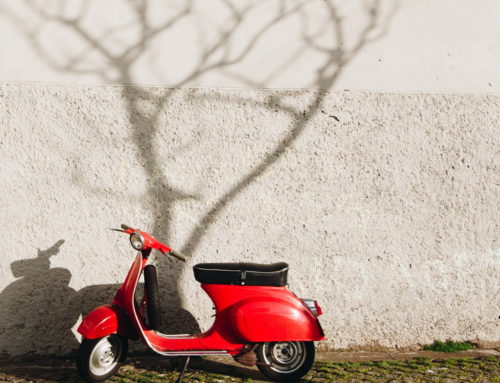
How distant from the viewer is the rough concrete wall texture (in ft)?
13.5

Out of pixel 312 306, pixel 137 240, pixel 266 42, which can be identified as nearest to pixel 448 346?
pixel 312 306

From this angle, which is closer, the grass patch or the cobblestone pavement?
the cobblestone pavement

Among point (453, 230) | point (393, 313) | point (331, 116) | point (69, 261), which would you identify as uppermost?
point (331, 116)

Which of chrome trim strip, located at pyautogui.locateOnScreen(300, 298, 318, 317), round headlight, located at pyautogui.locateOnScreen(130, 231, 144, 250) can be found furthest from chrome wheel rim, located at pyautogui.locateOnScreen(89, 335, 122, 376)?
chrome trim strip, located at pyautogui.locateOnScreen(300, 298, 318, 317)

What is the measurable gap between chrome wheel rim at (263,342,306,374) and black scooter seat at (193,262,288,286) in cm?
47

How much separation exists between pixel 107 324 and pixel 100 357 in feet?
0.91

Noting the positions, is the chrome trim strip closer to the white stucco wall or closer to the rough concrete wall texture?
the rough concrete wall texture

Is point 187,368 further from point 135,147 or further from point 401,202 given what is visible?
point 401,202

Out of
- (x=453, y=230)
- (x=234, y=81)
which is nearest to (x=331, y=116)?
(x=234, y=81)

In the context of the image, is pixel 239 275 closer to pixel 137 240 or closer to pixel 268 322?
pixel 268 322

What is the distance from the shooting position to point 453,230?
14.5 ft

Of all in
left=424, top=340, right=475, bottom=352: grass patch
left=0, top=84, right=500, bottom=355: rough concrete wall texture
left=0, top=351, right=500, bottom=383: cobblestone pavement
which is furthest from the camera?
left=424, top=340, right=475, bottom=352: grass patch

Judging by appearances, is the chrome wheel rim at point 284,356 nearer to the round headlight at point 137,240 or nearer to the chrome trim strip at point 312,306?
the chrome trim strip at point 312,306

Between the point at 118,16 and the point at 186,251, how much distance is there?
6.66 ft
